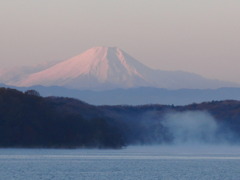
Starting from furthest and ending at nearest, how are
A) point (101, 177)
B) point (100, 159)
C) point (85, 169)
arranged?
1. point (100, 159)
2. point (85, 169)
3. point (101, 177)

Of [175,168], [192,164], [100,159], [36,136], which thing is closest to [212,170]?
[175,168]

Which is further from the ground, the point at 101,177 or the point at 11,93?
the point at 11,93

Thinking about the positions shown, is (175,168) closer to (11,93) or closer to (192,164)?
(192,164)

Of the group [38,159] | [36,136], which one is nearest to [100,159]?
[38,159]

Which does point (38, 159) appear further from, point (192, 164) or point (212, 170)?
point (212, 170)

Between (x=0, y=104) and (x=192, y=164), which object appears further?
(x=0, y=104)

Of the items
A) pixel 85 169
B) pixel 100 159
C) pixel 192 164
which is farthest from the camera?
pixel 100 159

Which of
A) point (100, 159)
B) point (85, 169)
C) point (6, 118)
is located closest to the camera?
point (85, 169)

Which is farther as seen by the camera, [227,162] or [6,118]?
[6,118]

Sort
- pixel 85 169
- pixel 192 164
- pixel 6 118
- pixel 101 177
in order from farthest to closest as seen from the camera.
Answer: pixel 6 118 → pixel 192 164 → pixel 85 169 → pixel 101 177
